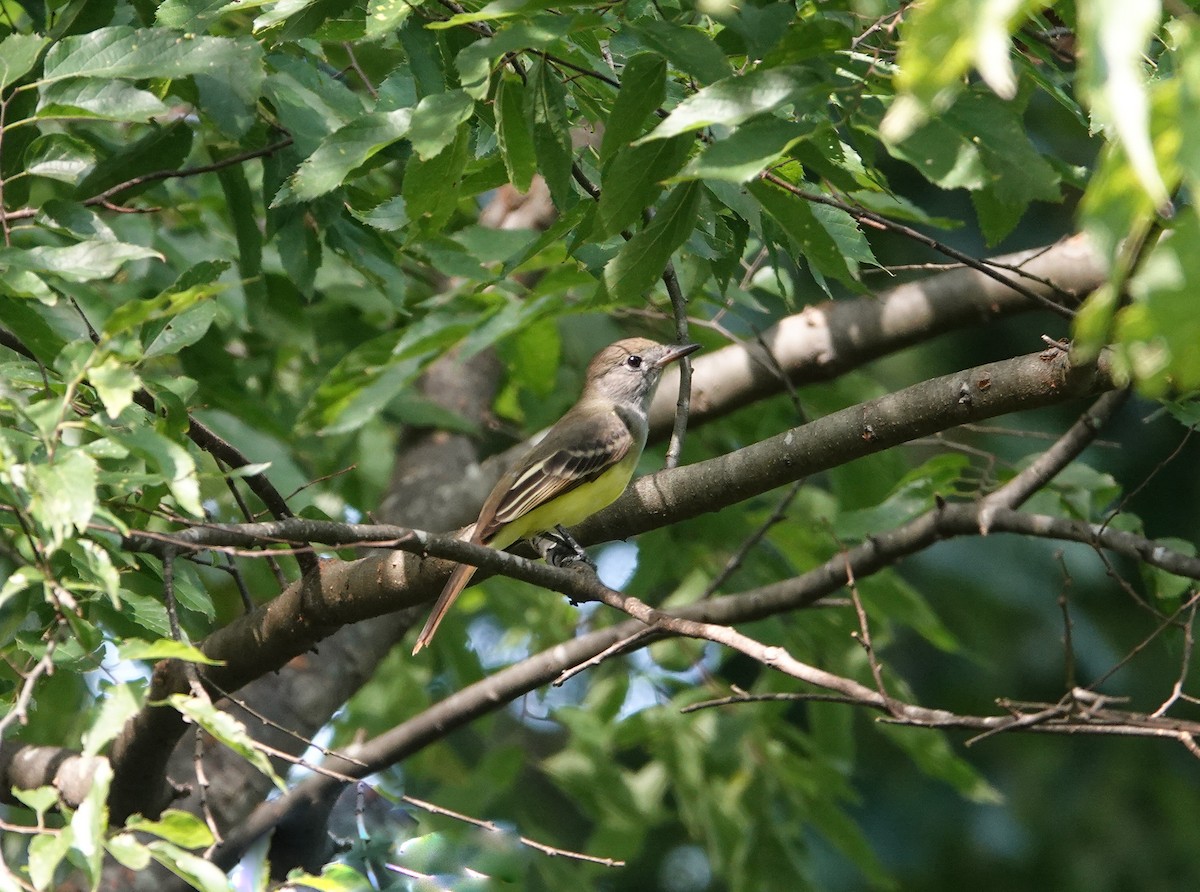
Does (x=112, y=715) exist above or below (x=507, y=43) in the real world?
below

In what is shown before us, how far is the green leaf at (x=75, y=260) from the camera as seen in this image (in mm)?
3184

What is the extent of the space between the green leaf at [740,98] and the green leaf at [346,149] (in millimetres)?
1240

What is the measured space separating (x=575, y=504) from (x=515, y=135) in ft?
9.75

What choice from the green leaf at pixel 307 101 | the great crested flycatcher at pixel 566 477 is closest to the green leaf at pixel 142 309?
the green leaf at pixel 307 101

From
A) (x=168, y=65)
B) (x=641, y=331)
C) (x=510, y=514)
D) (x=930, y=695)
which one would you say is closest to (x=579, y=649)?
(x=510, y=514)

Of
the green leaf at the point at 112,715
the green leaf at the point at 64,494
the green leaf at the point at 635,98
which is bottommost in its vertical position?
the green leaf at the point at 112,715

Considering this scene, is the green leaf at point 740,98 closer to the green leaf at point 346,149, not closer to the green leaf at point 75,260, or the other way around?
the green leaf at point 346,149

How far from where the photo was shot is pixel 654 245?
3.10 metres

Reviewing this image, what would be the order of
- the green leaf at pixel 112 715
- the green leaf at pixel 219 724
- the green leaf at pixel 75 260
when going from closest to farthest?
the green leaf at pixel 112 715, the green leaf at pixel 219 724, the green leaf at pixel 75 260

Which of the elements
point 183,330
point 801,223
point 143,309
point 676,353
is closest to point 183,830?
point 143,309

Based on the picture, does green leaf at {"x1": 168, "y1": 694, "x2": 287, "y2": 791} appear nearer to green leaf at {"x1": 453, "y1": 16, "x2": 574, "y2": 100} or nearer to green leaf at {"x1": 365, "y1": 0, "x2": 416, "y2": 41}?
green leaf at {"x1": 453, "y1": 16, "x2": 574, "y2": 100}

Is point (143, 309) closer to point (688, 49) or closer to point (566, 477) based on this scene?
point (688, 49)

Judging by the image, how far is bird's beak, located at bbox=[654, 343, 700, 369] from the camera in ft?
16.0

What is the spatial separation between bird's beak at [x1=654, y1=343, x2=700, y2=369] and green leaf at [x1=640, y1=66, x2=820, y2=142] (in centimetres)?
221
